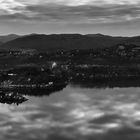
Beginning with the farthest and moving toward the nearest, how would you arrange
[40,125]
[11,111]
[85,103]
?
[85,103] < [11,111] < [40,125]

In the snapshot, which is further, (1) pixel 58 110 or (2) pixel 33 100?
(2) pixel 33 100

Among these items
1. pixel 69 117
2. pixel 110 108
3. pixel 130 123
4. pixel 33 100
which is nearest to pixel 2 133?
pixel 69 117

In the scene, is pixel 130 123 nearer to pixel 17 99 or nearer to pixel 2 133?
pixel 2 133

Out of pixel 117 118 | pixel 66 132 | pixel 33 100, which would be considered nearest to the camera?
pixel 66 132

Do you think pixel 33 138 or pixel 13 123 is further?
pixel 13 123

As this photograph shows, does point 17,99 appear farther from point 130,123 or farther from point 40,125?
point 130,123

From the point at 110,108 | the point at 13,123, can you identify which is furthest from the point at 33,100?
the point at 13,123
